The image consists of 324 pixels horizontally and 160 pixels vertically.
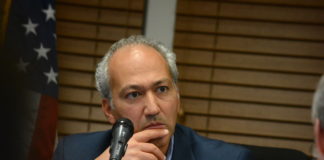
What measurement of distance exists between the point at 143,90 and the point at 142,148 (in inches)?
13.2

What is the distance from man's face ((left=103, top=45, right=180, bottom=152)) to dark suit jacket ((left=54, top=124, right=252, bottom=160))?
0.68 ft

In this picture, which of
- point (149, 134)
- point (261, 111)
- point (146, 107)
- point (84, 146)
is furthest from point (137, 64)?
point (261, 111)

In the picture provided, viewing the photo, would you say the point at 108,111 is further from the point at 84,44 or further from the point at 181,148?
the point at 84,44

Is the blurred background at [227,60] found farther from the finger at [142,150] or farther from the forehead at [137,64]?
the finger at [142,150]

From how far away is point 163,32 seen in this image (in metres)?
4.37

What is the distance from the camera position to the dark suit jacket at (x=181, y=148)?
216 cm

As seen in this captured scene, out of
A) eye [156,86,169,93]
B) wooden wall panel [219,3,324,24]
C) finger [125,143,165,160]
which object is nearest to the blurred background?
wooden wall panel [219,3,324,24]

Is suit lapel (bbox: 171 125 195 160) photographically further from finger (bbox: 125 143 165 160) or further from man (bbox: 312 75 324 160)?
man (bbox: 312 75 324 160)

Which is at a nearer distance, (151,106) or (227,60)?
(151,106)

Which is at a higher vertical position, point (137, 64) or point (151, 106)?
point (137, 64)

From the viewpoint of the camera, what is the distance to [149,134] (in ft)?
6.05

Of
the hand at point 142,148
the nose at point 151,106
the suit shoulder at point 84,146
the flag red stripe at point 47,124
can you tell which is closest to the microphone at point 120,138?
the hand at point 142,148

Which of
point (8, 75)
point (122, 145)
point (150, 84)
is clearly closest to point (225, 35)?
point (150, 84)

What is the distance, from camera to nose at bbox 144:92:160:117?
1916 millimetres
